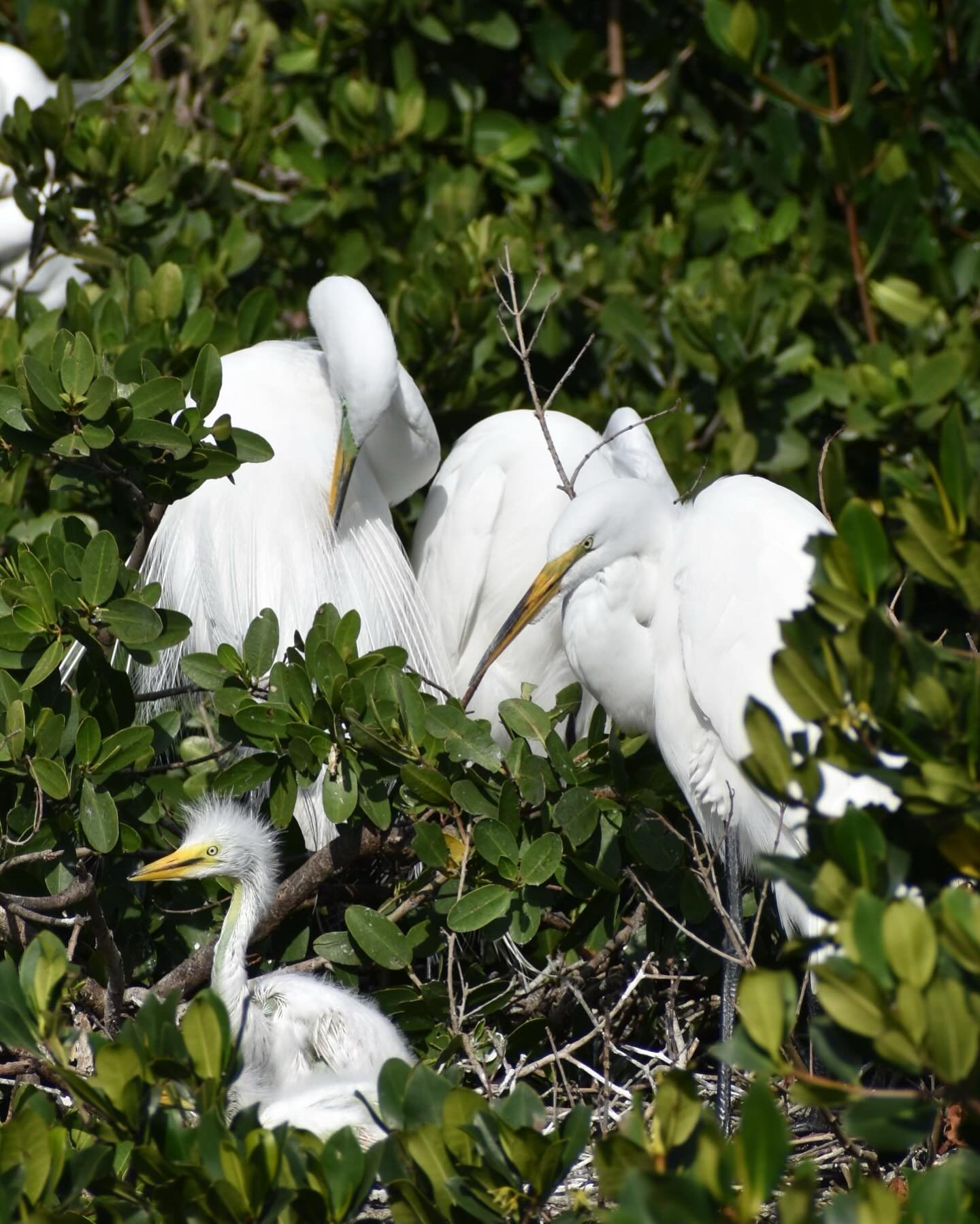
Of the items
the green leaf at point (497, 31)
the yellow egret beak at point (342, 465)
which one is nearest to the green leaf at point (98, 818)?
the yellow egret beak at point (342, 465)

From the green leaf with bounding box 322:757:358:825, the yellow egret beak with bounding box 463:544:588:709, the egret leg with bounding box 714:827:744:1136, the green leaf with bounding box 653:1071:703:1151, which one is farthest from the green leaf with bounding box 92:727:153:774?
the green leaf with bounding box 653:1071:703:1151

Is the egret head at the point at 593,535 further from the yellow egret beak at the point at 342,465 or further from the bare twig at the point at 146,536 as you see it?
the bare twig at the point at 146,536

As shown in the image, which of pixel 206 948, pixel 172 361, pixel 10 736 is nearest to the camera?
pixel 10 736

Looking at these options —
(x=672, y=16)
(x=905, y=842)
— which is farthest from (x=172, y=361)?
(x=672, y=16)

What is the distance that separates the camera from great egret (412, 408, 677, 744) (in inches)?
97.3

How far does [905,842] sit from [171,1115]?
0.67 metres

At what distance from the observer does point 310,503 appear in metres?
2.39

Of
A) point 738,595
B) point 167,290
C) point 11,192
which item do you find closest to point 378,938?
point 738,595

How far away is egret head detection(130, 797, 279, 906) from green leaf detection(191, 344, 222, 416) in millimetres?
561

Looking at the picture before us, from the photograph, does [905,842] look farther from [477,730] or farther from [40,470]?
[40,470]

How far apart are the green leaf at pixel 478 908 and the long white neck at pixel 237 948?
277mm

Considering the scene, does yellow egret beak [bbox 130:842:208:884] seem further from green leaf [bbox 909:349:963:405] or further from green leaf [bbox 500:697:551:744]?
green leaf [bbox 909:349:963:405]

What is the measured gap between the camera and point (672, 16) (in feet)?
11.0

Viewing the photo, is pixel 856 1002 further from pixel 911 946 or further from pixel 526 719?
pixel 526 719
